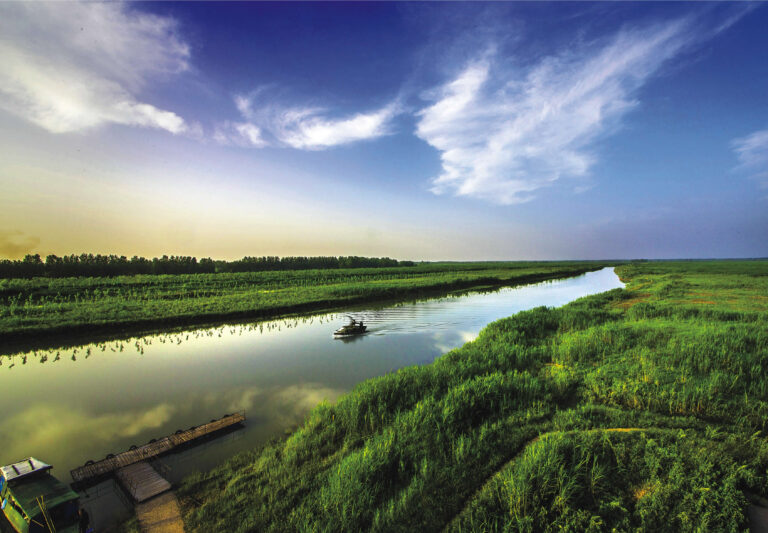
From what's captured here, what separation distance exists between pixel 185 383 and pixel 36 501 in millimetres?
7462

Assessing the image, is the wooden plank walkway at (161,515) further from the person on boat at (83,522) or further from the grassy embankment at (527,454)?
the person on boat at (83,522)

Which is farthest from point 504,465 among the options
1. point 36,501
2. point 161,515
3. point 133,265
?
point 133,265

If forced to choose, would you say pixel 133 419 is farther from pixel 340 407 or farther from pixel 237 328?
pixel 237 328

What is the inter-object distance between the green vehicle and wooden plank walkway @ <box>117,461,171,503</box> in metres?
1.09

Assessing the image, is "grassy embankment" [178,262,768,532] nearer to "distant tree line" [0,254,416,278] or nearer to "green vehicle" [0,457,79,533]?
"green vehicle" [0,457,79,533]

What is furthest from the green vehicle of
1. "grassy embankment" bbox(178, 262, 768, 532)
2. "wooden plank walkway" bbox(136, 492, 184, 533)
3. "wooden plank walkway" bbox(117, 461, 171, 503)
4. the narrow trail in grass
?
the narrow trail in grass

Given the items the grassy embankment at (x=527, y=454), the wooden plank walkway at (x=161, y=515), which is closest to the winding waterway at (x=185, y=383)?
the wooden plank walkway at (x=161, y=515)

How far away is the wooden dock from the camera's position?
6.60 meters

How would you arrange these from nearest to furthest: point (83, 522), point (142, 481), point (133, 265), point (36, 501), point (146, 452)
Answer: point (36, 501), point (83, 522), point (142, 481), point (146, 452), point (133, 265)

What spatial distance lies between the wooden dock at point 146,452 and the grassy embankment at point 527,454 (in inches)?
64.6

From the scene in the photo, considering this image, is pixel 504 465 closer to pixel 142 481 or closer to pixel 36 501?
pixel 142 481

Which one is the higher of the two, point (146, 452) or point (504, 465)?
point (504, 465)

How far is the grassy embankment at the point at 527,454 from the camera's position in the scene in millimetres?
4207

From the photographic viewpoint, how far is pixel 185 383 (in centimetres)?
1195
